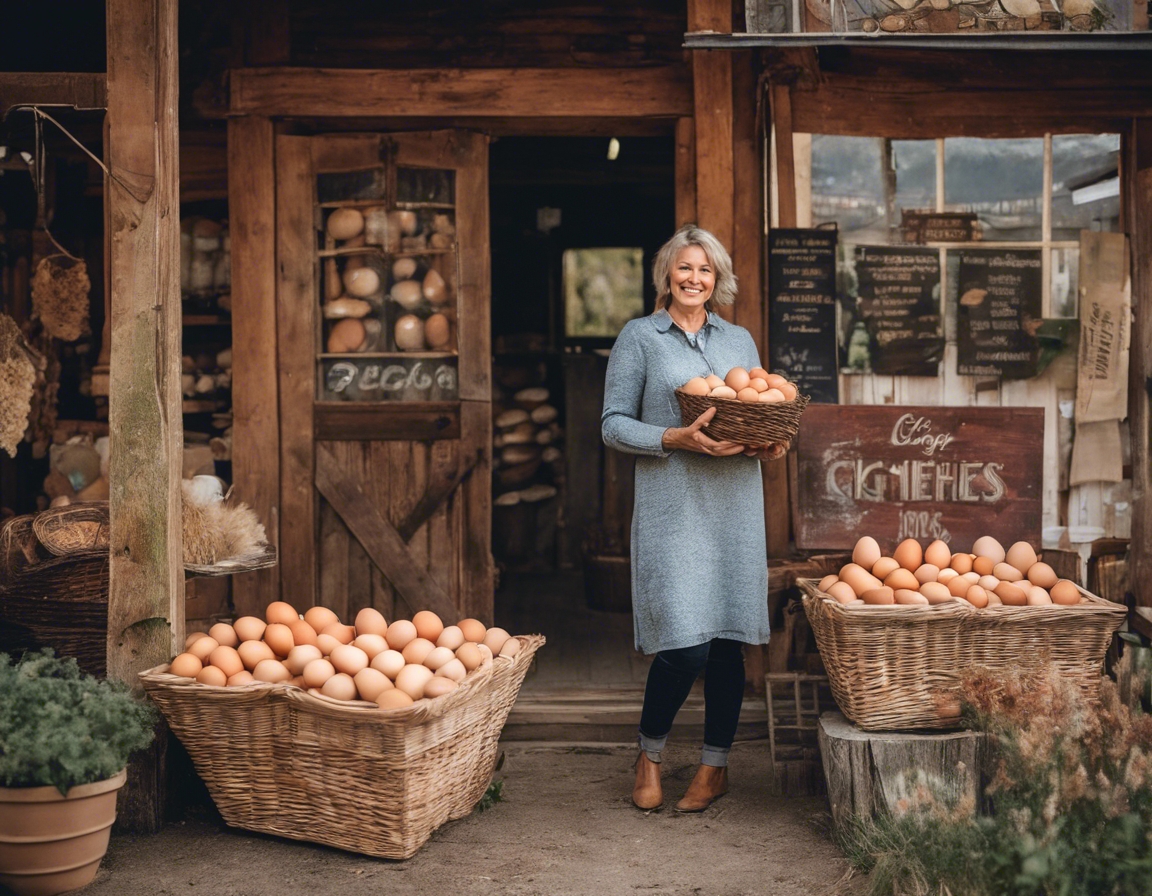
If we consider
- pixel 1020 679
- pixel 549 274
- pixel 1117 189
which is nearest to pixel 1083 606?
pixel 1020 679

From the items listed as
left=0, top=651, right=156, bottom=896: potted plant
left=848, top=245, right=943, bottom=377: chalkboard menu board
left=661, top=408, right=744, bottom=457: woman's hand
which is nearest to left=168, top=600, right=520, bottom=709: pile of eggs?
left=0, top=651, right=156, bottom=896: potted plant

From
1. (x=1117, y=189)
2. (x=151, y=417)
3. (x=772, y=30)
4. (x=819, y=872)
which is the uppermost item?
(x=772, y=30)

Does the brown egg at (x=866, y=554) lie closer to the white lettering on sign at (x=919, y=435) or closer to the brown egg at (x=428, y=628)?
the white lettering on sign at (x=919, y=435)

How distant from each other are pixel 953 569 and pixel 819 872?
1341mm

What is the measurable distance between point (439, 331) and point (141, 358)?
1.74m

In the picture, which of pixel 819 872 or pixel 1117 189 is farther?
pixel 1117 189

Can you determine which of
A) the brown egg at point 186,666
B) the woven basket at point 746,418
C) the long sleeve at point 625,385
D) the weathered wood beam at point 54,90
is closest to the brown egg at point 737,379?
the woven basket at point 746,418

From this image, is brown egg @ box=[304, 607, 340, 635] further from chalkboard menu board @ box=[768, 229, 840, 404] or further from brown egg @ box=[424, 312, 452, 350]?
chalkboard menu board @ box=[768, 229, 840, 404]

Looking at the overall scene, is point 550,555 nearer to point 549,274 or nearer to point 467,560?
point 549,274

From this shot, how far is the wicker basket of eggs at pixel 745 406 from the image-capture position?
3996 mm

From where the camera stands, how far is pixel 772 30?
465 centimetres

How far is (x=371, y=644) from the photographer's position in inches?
167

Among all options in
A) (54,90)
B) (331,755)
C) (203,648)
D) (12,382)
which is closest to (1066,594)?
(331,755)

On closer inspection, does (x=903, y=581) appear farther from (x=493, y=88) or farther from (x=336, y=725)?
(x=493, y=88)
